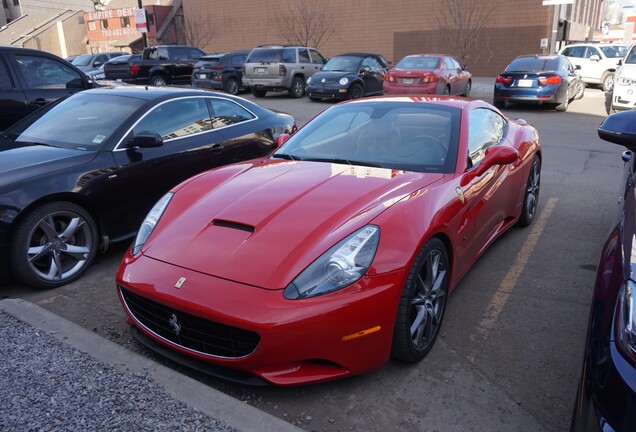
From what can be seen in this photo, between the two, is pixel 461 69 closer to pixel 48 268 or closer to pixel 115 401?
pixel 48 268

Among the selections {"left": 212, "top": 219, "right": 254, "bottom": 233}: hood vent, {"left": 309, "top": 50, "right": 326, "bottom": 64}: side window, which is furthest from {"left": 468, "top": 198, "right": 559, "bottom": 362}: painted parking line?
{"left": 309, "top": 50, "right": 326, "bottom": 64}: side window

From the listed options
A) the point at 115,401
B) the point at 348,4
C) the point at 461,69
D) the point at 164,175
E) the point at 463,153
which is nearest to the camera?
the point at 115,401

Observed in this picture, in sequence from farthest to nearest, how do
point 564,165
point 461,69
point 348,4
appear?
point 348,4 < point 461,69 < point 564,165

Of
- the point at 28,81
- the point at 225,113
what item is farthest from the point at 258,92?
the point at 225,113

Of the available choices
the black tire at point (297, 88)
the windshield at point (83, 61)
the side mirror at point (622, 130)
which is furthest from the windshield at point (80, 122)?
the windshield at point (83, 61)

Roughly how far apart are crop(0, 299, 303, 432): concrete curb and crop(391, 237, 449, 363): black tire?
2.75ft

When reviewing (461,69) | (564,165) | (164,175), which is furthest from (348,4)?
(164,175)

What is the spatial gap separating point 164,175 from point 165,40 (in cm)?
4477

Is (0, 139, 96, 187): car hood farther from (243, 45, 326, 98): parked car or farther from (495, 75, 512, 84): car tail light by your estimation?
(243, 45, 326, 98): parked car

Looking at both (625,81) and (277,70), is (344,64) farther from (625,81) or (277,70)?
(625,81)

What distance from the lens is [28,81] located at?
23.2 feet

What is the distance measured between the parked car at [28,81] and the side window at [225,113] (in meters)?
3.04

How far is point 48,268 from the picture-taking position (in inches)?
163

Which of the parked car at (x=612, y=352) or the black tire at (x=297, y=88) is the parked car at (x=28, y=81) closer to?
the parked car at (x=612, y=352)
